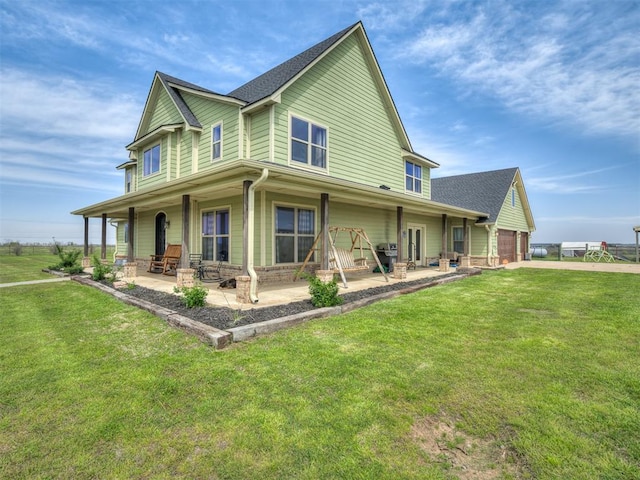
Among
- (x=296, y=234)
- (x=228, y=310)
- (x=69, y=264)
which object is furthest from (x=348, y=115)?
(x=69, y=264)

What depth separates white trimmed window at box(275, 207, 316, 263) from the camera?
976cm

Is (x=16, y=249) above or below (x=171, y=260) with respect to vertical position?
below

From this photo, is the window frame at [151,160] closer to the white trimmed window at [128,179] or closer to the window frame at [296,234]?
the white trimmed window at [128,179]

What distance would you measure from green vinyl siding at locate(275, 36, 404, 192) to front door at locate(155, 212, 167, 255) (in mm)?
7716

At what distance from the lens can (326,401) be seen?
9.32ft

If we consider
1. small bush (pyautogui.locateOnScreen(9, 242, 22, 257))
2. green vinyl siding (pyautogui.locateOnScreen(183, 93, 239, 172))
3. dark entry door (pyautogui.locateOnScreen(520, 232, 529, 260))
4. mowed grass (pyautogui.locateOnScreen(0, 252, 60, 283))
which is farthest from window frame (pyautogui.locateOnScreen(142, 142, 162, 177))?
dark entry door (pyautogui.locateOnScreen(520, 232, 529, 260))

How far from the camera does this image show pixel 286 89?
31.2 ft

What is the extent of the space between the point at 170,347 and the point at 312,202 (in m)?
7.15

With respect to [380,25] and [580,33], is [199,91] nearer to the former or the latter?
[380,25]

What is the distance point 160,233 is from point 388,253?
34.6 ft

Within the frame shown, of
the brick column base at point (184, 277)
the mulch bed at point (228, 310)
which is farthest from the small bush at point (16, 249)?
the brick column base at point (184, 277)

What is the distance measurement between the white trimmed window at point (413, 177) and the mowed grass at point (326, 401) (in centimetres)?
1082

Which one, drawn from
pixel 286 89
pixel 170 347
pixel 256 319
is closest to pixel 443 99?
pixel 286 89

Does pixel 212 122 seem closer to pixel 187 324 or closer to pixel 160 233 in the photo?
pixel 160 233
